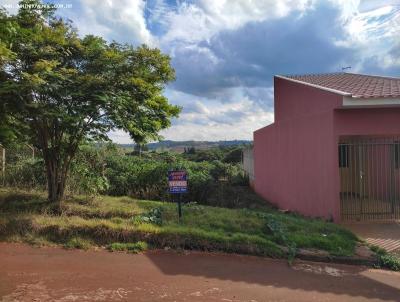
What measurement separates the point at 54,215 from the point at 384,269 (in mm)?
6521

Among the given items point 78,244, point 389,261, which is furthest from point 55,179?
point 389,261

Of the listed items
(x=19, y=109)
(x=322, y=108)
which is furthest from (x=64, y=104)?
(x=322, y=108)

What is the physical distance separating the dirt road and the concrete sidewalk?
60.8 inches

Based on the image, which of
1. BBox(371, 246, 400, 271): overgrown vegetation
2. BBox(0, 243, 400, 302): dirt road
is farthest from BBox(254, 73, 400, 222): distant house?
BBox(0, 243, 400, 302): dirt road

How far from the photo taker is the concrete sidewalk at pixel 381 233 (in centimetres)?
823

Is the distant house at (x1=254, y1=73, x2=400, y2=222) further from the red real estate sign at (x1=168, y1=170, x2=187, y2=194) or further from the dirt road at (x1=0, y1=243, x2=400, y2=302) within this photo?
the dirt road at (x1=0, y1=243, x2=400, y2=302)

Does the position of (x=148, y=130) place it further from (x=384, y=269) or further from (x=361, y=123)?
(x=384, y=269)

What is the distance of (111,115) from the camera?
30.3 feet

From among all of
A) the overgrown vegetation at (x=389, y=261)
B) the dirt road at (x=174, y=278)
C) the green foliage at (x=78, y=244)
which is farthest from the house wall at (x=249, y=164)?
the green foliage at (x=78, y=244)

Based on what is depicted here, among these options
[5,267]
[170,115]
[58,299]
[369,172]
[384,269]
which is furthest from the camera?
[369,172]

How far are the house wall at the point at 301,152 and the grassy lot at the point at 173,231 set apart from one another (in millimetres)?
2077

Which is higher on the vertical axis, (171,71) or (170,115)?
(171,71)

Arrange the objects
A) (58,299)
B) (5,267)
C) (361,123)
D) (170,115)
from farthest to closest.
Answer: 1. (170,115)
2. (361,123)
3. (5,267)
4. (58,299)

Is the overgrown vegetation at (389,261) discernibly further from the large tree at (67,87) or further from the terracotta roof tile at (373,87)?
the large tree at (67,87)
